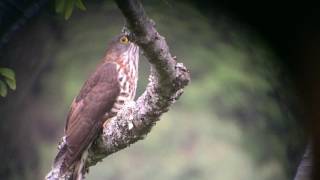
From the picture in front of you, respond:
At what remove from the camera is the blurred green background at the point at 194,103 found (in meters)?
0.92

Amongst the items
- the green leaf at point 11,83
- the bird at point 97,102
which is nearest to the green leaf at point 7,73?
the green leaf at point 11,83

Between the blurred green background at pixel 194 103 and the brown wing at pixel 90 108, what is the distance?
20mm

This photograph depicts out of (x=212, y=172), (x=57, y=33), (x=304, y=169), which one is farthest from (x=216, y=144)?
(x=57, y=33)

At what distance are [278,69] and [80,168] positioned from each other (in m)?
0.38

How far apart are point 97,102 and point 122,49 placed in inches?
4.0

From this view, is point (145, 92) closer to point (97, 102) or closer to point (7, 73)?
point (97, 102)

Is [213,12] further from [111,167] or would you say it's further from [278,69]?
[111,167]

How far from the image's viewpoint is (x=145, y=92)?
2.70ft

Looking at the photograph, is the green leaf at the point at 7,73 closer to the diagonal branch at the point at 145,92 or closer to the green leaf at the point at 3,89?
the green leaf at the point at 3,89

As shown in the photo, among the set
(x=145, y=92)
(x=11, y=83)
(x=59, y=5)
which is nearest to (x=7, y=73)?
(x=11, y=83)

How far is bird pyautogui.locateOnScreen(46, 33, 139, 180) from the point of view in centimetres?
89

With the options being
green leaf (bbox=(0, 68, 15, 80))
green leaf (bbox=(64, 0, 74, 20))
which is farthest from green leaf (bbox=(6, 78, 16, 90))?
green leaf (bbox=(64, 0, 74, 20))

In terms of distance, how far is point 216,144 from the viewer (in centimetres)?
92

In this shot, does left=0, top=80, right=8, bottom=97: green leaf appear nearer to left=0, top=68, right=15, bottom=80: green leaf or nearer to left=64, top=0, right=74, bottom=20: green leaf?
left=0, top=68, right=15, bottom=80: green leaf
